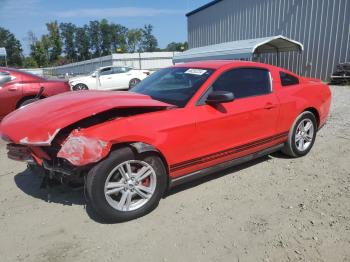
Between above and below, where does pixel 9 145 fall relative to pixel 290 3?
below

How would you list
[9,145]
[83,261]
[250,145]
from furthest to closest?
[250,145] → [9,145] → [83,261]

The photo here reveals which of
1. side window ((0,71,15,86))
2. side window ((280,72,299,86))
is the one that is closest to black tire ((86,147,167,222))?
side window ((280,72,299,86))

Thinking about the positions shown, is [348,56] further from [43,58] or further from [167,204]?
[43,58]

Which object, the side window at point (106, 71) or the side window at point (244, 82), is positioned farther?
the side window at point (106, 71)

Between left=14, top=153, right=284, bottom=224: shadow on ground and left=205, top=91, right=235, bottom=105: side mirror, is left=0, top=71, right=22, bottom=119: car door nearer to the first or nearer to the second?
left=14, top=153, right=284, bottom=224: shadow on ground

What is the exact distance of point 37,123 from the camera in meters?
3.19

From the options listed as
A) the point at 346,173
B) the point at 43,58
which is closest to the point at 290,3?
the point at 346,173

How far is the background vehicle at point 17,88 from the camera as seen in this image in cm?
718

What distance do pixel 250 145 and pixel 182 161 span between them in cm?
111

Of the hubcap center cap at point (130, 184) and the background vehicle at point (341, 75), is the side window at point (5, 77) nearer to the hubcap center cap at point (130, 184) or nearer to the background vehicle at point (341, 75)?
the hubcap center cap at point (130, 184)

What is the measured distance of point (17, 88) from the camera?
7293 millimetres

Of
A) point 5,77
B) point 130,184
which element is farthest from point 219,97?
point 5,77

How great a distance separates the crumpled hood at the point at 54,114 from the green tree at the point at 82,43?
10540 centimetres

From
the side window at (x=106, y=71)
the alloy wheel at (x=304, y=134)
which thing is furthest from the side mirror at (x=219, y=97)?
the side window at (x=106, y=71)
